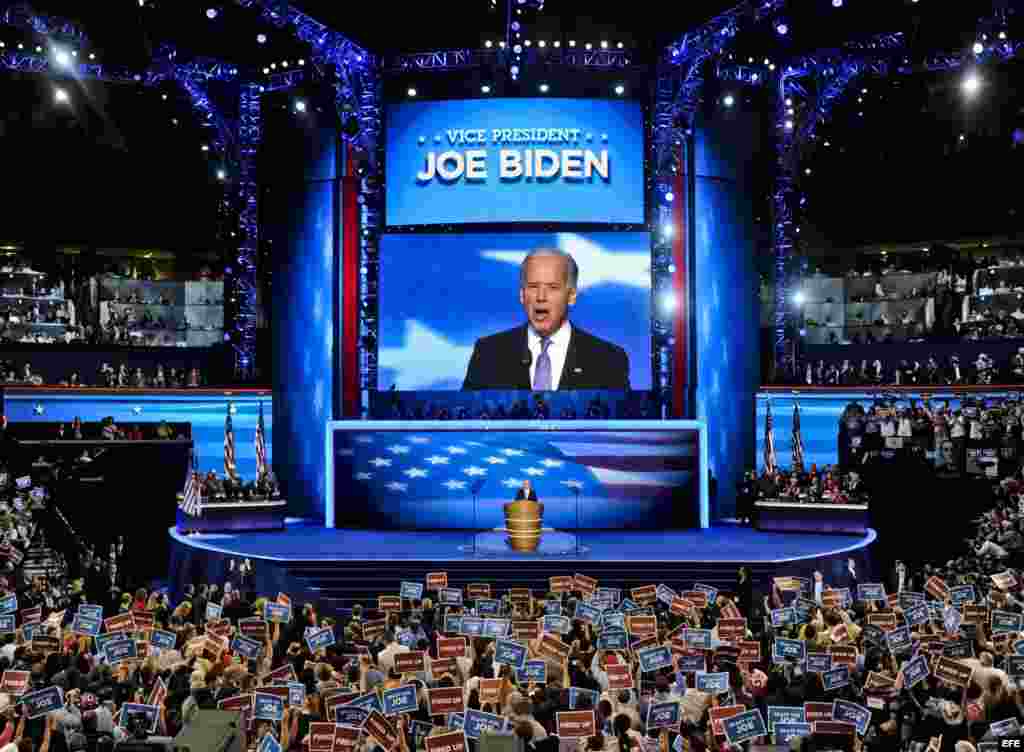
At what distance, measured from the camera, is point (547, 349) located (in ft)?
84.0

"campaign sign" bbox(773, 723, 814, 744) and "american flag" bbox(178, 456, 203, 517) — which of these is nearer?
"campaign sign" bbox(773, 723, 814, 744)

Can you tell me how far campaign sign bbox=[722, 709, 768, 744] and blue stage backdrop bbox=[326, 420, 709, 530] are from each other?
51.8 ft

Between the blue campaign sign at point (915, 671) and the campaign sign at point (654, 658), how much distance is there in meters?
1.86

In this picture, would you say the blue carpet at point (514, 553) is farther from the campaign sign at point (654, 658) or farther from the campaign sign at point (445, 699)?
the campaign sign at point (445, 699)

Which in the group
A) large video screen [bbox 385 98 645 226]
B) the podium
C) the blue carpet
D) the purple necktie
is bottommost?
the blue carpet

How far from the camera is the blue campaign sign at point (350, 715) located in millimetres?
8648

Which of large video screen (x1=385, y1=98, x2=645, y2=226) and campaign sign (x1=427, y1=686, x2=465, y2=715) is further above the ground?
large video screen (x1=385, y1=98, x2=645, y2=226)

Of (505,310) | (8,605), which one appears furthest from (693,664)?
(505,310)

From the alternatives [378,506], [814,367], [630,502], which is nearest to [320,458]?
[378,506]

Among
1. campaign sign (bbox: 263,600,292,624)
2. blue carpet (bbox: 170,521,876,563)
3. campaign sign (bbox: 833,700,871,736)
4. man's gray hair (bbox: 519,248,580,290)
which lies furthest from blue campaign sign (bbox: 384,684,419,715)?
man's gray hair (bbox: 519,248,580,290)

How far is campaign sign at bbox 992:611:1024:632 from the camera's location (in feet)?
37.0

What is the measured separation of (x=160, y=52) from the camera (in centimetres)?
2519

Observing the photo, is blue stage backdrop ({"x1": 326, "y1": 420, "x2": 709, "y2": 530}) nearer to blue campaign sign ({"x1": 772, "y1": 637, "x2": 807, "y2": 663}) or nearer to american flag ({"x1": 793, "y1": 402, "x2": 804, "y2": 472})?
american flag ({"x1": 793, "y1": 402, "x2": 804, "y2": 472})

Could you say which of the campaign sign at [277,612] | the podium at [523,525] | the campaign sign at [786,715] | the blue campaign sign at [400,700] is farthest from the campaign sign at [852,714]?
the podium at [523,525]
